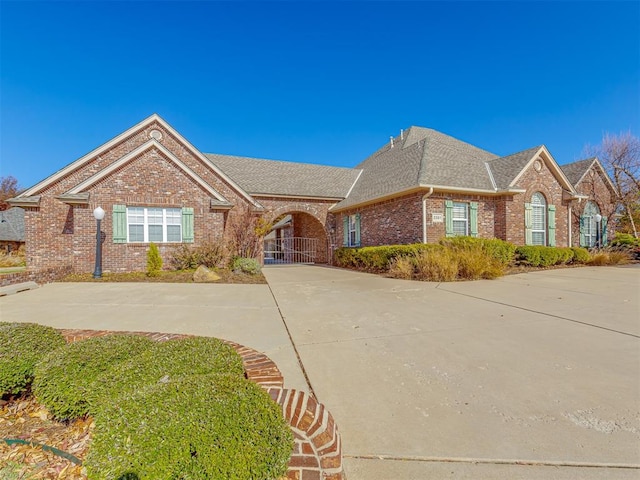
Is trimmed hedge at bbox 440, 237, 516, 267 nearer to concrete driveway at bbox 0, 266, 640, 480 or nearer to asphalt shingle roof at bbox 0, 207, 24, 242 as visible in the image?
concrete driveway at bbox 0, 266, 640, 480

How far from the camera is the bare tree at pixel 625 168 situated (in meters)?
17.8

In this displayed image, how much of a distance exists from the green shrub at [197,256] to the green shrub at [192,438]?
10884 millimetres

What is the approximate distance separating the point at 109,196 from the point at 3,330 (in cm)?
1020

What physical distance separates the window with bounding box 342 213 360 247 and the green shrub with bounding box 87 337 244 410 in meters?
13.7

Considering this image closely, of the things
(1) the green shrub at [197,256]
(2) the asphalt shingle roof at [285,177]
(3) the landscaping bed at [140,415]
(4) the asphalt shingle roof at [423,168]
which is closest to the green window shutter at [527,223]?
(4) the asphalt shingle roof at [423,168]

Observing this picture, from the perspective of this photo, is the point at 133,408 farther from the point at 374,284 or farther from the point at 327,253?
the point at 327,253

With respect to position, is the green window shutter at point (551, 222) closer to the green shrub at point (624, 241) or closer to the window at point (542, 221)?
the window at point (542, 221)

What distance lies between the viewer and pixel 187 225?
12195mm

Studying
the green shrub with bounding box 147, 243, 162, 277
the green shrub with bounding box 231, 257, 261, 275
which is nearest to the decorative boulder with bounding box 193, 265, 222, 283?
the green shrub with bounding box 231, 257, 261, 275

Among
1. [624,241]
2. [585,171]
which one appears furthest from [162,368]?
[624,241]

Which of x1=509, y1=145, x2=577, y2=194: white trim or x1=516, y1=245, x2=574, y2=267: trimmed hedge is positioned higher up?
x1=509, y1=145, x2=577, y2=194: white trim

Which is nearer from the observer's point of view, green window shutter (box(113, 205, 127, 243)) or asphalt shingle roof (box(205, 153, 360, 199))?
green window shutter (box(113, 205, 127, 243))

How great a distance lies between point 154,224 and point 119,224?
118 cm

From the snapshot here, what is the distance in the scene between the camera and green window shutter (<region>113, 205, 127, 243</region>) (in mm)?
11328
